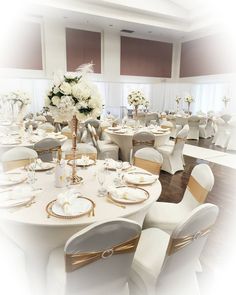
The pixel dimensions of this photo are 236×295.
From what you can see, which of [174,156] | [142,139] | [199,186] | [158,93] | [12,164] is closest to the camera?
[199,186]

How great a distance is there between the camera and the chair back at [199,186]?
2275 mm

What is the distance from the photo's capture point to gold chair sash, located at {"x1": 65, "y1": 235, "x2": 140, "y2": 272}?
1.32 metres

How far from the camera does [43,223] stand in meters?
1.58

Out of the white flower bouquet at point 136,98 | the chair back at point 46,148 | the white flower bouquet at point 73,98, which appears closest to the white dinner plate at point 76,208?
the white flower bouquet at point 73,98

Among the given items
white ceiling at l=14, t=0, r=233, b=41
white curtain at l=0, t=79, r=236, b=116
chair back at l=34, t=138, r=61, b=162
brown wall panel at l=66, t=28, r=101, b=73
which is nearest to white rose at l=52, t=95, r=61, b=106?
chair back at l=34, t=138, r=61, b=162

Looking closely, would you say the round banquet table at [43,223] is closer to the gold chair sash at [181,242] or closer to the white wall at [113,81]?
the gold chair sash at [181,242]

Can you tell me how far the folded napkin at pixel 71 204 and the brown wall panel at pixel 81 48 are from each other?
960 centimetres

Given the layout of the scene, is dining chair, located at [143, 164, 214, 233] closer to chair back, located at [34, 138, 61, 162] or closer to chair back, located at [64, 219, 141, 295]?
chair back, located at [64, 219, 141, 295]

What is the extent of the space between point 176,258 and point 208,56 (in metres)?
12.3

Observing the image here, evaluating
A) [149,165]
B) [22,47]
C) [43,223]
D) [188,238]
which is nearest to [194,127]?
[149,165]

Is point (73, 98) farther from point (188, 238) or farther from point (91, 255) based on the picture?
point (188, 238)

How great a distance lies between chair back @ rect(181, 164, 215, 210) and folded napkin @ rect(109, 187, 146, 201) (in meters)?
0.64

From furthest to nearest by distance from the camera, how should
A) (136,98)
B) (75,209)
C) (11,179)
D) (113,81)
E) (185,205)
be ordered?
1. (113,81)
2. (136,98)
3. (185,205)
4. (11,179)
5. (75,209)

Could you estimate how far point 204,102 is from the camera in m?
12.3
